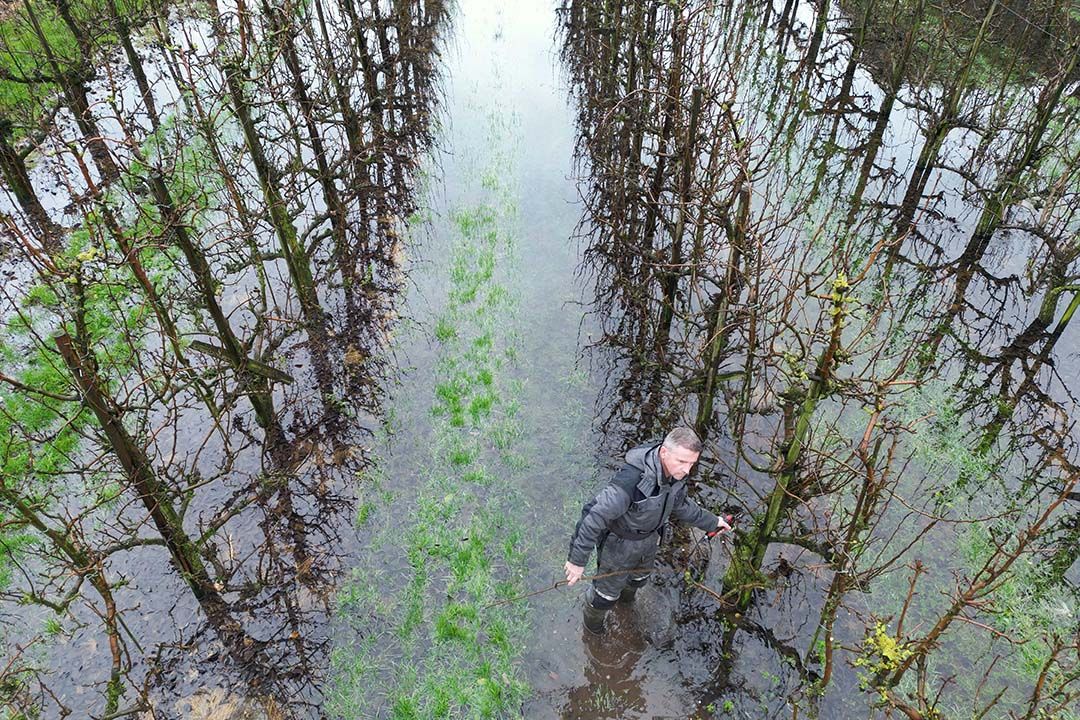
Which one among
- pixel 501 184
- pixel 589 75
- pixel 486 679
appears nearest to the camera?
pixel 486 679

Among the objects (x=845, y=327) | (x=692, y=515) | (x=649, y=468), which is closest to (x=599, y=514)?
(x=649, y=468)

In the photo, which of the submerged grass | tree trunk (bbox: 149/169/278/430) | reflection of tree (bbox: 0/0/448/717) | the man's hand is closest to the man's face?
the man's hand

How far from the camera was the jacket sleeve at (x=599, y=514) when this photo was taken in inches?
216

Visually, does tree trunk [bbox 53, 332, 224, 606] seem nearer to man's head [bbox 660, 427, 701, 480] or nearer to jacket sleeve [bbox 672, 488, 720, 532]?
man's head [bbox 660, 427, 701, 480]

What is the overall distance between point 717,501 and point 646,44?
593 centimetres

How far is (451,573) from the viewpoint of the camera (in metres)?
7.42

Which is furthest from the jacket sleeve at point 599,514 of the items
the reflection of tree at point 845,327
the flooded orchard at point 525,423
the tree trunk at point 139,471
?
the tree trunk at point 139,471

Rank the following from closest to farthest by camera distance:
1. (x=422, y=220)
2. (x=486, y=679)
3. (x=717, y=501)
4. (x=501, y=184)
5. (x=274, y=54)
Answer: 1. (x=486, y=679)
2. (x=274, y=54)
3. (x=717, y=501)
4. (x=422, y=220)
5. (x=501, y=184)

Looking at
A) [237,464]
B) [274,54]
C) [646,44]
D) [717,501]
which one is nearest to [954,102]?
[646,44]

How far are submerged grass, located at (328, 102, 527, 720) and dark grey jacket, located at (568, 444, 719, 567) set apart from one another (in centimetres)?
189

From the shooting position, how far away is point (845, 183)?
1442 cm

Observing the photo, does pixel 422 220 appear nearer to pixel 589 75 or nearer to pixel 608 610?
pixel 589 75

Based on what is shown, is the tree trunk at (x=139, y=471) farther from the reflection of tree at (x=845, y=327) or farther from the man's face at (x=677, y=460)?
the reflection of tree at (x=845, y=327)

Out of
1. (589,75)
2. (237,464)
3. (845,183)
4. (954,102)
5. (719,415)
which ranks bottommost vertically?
(237,464)
